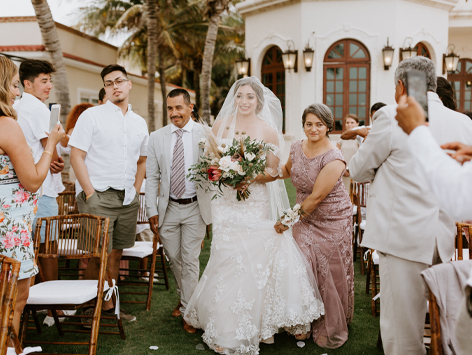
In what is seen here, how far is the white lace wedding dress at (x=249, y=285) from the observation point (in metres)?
3.90

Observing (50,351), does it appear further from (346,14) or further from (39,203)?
(346,14)

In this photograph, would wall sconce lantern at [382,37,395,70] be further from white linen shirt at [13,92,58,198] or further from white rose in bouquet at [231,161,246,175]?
white linen shirt at [13,92,58,198]

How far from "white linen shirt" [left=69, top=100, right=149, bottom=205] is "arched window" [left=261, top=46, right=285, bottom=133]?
1365 centimetres

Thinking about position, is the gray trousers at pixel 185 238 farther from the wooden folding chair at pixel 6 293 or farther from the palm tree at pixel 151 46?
the palm tree at pixel 151 46

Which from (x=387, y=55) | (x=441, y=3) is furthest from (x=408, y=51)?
(x=441, y=3)

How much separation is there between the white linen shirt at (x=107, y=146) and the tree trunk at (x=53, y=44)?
523 centimetres

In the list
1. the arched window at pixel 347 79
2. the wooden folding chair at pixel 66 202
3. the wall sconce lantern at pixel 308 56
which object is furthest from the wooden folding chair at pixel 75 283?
the arched window at pixel 347 79

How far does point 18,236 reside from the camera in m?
3.08

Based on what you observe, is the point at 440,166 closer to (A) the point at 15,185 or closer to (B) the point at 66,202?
(A) the point at 15,185

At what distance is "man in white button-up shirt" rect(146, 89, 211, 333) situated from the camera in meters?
4.62

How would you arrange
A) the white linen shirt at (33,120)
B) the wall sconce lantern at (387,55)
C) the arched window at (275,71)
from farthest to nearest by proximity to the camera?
the arched window at (275,71) < the wall sconce lantern at (387,55) < the white linen shirt at (33,120)

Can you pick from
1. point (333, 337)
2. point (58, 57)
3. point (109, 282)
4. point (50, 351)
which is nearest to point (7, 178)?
point (109, 282)

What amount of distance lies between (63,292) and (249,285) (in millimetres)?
1561

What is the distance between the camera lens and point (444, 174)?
1.72m
